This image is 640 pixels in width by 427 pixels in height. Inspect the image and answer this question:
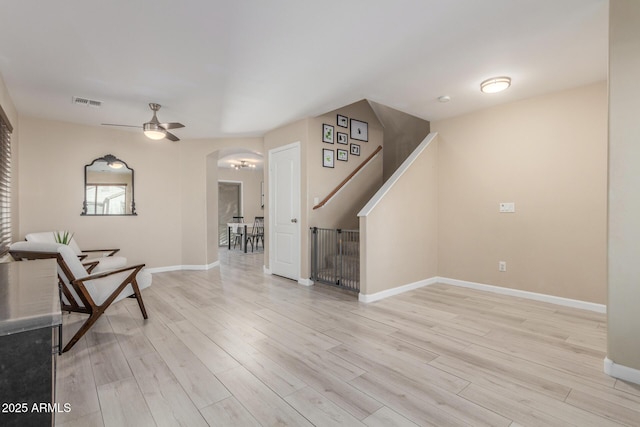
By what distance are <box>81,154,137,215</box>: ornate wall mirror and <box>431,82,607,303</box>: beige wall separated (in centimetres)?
508

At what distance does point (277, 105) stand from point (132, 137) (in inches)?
116

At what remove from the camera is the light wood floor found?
1639mm

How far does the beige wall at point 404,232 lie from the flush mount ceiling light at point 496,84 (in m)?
1.29

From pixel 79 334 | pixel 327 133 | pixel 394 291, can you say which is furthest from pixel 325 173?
pixel 79 334

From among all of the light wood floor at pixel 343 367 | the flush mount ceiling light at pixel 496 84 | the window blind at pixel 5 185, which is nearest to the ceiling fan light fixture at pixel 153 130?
the window blind at pixel 5 185

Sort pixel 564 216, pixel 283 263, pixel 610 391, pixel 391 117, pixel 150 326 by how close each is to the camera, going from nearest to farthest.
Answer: pixel 610 391 < pixel 150 326 < pixel 564 216 < pixel 283 263 < pixel 391 117

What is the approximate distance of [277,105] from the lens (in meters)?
3.84

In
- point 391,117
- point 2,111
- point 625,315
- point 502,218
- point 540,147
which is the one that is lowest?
point 625,315

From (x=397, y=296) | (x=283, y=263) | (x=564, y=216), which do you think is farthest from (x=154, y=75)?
(x=564, y=216)

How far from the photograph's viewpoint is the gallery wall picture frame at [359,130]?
4973 mm

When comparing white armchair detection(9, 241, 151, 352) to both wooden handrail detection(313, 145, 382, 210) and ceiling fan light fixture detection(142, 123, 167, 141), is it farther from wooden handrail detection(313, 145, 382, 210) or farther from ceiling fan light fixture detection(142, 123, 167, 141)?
wooden handrail detection(313, 145, 382, 210)

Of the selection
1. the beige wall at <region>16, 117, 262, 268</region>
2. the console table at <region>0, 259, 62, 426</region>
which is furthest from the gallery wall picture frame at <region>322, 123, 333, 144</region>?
the console table at <region>0, 259, 62, 426</region>

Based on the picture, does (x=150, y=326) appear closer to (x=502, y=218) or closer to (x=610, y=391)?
(x=610, y=391)

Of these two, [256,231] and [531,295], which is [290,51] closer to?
[531,295]
